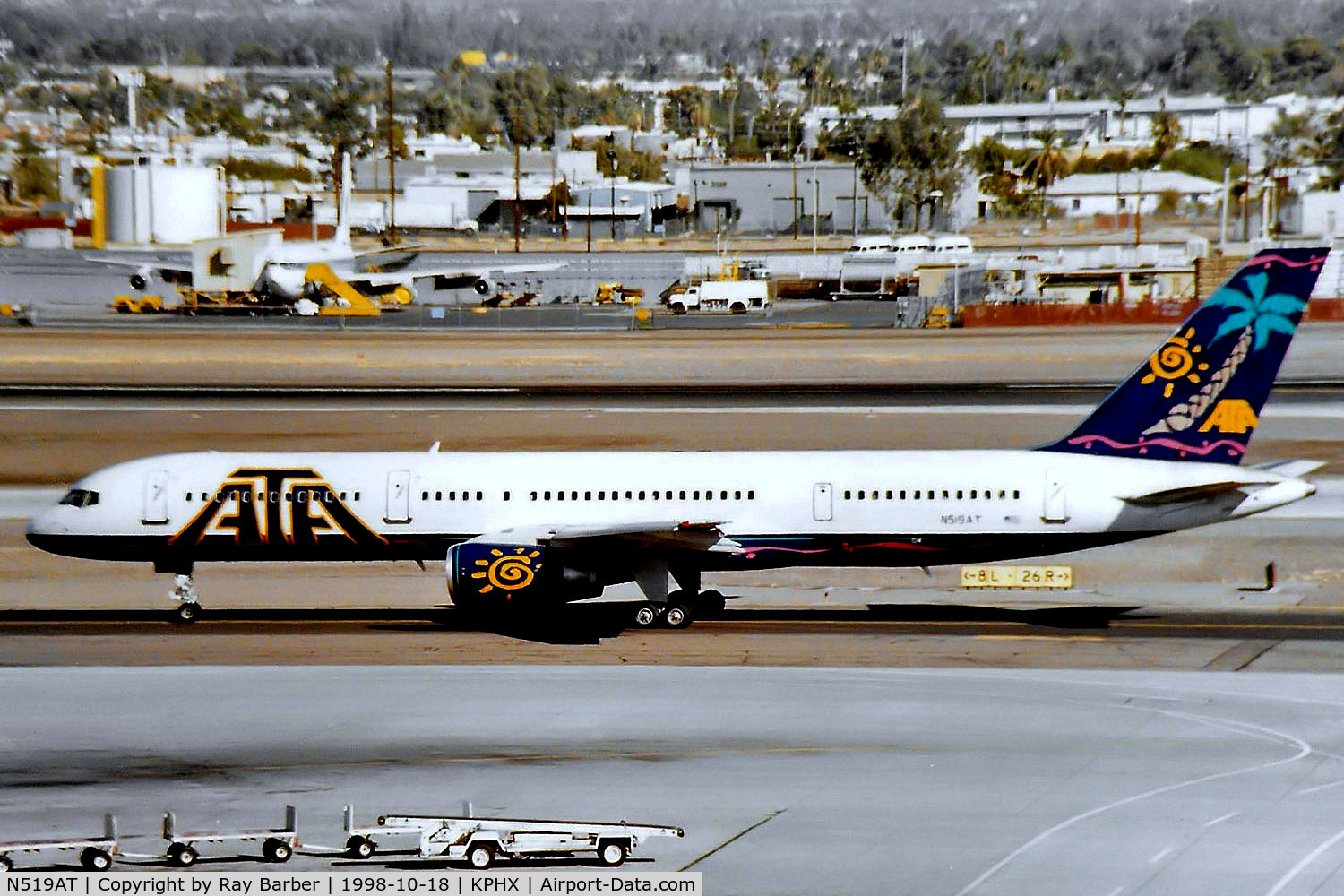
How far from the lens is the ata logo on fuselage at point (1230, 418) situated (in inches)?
1420

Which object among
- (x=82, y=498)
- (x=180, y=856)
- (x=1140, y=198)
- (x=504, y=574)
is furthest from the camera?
(x=1140, y=198)

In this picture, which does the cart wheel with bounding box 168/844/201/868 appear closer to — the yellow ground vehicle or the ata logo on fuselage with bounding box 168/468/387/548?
the ata logo on fuselage with bounding box 168/468/387/548

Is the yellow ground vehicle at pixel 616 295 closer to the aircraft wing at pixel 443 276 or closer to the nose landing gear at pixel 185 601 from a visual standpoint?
the aircraft wing at pixel 443 276

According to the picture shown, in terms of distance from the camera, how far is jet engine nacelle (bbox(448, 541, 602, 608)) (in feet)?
110

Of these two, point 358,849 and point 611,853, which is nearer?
point 611,853

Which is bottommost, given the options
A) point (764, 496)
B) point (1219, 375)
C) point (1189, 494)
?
point (764, 496)

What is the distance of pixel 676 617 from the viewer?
115ft

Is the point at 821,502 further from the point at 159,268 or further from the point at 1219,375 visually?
the point at 159,268

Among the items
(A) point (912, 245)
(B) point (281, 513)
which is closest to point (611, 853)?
(B) point (281, 513)

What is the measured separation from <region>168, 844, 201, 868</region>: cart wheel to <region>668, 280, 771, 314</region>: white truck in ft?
282

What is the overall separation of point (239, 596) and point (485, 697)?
12.2m

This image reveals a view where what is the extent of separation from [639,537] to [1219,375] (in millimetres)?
12729

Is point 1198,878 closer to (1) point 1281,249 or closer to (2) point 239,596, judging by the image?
(1) point 1281,249

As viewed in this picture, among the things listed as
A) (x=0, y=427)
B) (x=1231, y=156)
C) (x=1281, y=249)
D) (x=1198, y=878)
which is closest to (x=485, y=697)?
(x=1198, y=878)
